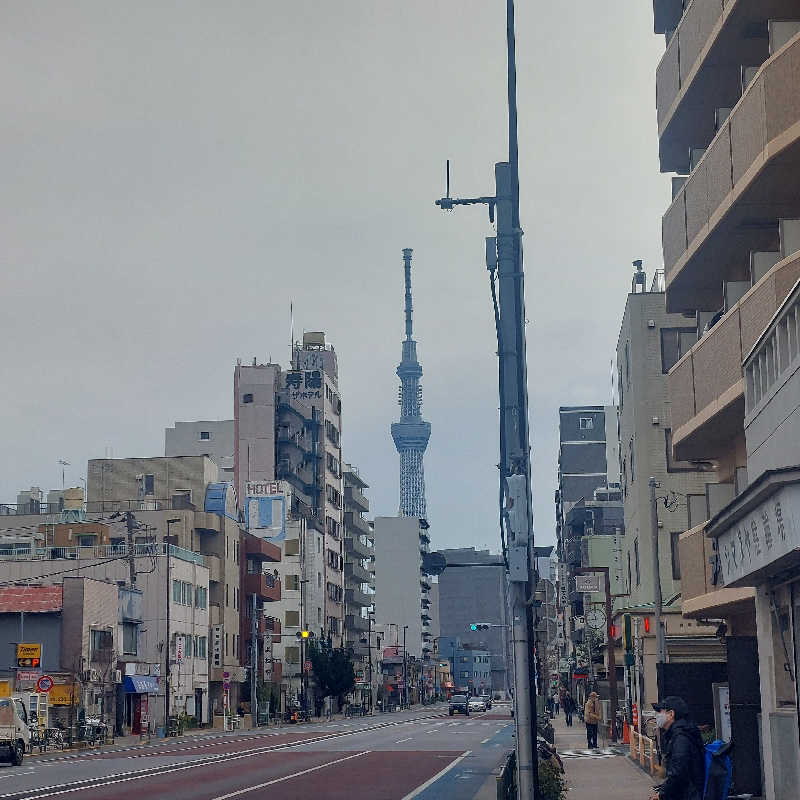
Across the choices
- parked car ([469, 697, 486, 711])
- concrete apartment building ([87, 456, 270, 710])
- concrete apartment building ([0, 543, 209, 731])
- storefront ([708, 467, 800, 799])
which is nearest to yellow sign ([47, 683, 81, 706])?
concrete apartment building ([0, 543, 209, 731])

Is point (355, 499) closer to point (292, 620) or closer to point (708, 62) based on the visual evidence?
point (292, 620)

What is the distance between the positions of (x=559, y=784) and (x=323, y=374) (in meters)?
122

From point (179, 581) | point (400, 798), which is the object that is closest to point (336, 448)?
point (179, 581)

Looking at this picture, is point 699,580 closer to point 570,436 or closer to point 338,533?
point 570,436

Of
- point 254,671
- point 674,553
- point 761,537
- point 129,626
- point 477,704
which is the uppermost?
point 674,553

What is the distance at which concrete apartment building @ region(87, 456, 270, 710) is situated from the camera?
95.6 meters

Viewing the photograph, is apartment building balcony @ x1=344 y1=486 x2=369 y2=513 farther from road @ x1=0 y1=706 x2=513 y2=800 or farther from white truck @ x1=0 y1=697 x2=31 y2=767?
white truck @ x1=0 y1=697 x2=31 y2=767

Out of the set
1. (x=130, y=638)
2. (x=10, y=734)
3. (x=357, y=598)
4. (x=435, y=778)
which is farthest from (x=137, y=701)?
(x=357, y=598)

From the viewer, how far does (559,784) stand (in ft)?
66.1

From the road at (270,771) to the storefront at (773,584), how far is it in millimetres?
11335

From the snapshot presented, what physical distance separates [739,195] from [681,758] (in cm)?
1128

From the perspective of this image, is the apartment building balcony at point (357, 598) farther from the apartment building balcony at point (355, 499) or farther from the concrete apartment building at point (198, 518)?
the concrete apartment building at point (198, 518)

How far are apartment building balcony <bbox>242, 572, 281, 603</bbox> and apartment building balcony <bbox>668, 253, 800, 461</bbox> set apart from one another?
3261 inches

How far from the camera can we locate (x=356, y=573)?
16100 cm
